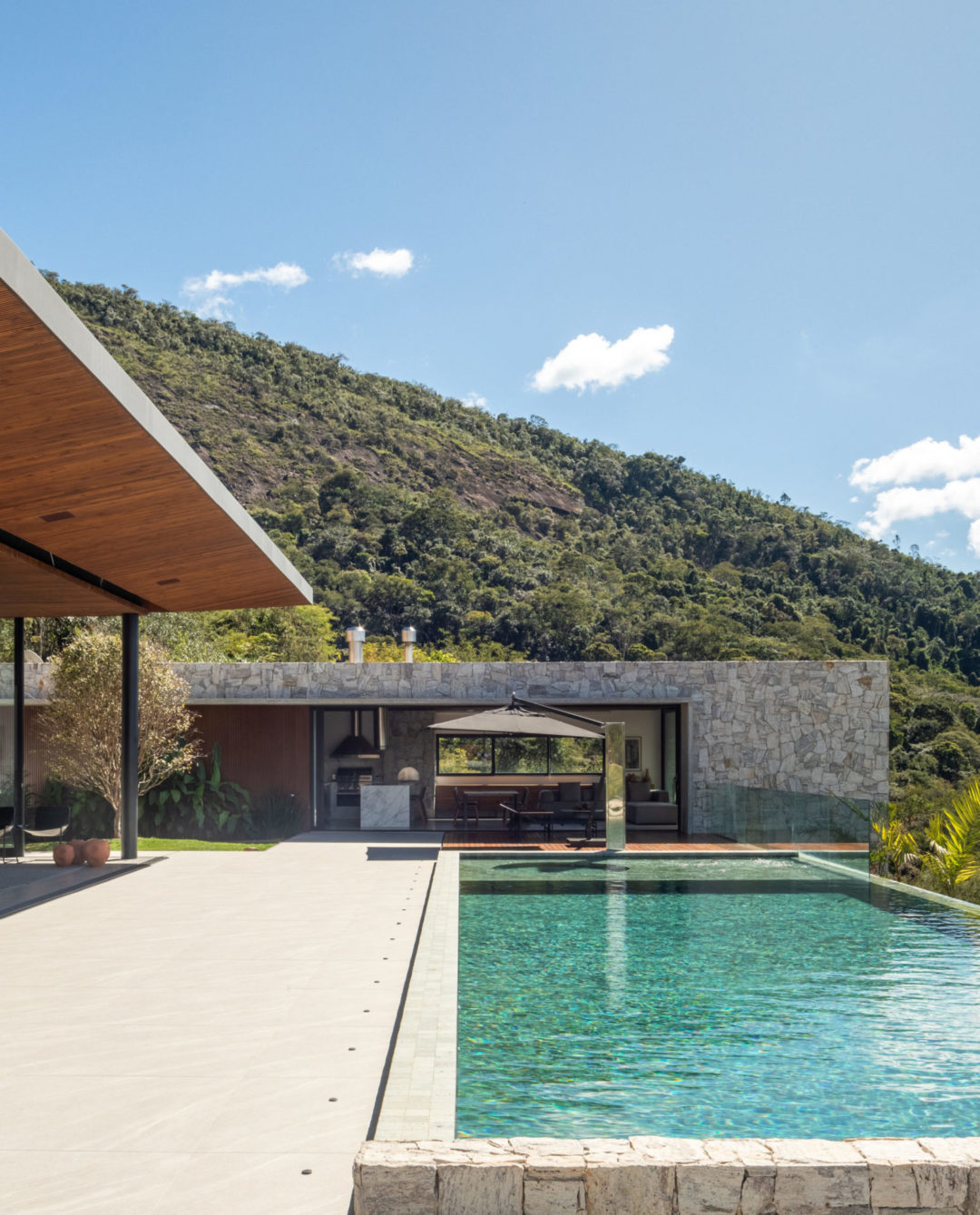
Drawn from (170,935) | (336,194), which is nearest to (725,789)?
(170,935)

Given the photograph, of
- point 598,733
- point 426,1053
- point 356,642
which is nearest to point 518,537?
point 356,642

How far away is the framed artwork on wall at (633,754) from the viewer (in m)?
20.9

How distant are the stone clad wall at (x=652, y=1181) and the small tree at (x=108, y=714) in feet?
38.5

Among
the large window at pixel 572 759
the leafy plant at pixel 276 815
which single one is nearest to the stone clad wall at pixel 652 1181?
the leafy plant at pixel 276 815

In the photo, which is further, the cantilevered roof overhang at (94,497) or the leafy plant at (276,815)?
the leafy plant at (276,815)

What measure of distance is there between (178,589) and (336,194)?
20.8 metres

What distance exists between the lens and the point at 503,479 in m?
55.0

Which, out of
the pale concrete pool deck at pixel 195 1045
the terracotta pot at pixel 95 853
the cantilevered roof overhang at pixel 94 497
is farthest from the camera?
the terracotta pot at pixel 95 853

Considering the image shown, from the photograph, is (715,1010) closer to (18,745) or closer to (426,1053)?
(426,1053)

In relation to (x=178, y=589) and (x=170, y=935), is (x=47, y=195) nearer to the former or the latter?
(x=178, y=589)

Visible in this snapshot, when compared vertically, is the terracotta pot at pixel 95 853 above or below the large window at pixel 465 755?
below

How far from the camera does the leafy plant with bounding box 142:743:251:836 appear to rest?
56.1 ft

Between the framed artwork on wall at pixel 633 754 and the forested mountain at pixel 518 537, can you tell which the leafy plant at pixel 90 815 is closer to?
the framed artwork on wall at pixel 633 754

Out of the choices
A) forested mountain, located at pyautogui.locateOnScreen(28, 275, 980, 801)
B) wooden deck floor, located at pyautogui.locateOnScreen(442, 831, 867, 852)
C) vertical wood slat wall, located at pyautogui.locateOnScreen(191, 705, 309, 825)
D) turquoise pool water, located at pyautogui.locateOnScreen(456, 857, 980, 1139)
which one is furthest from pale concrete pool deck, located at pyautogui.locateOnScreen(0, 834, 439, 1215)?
forested mountain, located at pyautogui.locateOnScreen(28, 275, 980, 801)
